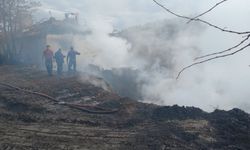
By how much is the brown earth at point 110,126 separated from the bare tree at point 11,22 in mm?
7848

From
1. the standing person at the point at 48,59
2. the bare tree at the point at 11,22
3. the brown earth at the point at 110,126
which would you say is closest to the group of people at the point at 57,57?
the standing person at the point at 48,59

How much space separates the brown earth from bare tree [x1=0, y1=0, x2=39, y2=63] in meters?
7.85

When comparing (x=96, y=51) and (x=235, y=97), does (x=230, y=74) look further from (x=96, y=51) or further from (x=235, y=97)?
(x=96, y=51)

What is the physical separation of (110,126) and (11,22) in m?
13.0

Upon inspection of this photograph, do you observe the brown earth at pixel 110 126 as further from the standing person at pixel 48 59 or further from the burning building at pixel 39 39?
the burning building at pixel 39 39

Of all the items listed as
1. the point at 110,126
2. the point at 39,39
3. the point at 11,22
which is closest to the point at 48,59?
the point at 11,22

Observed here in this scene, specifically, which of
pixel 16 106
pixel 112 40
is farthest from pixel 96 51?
pixel 16 106

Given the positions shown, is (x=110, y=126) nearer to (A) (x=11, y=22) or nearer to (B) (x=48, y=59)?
(B) (x=48, y=59)

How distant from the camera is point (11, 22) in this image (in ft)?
72.1

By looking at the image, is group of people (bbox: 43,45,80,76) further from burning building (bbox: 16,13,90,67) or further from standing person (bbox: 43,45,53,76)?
burning building (bbox: 16,13,90,67)

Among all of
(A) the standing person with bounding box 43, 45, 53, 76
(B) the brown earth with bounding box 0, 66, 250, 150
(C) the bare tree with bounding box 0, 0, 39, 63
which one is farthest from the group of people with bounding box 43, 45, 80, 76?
(C) the bare tree with bounding box 0, 0, 39, 63

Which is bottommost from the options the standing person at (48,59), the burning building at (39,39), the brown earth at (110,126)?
the brown earth at (110,126)

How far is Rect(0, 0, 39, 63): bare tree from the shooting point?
21.5m

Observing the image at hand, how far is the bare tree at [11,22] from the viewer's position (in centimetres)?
2155
